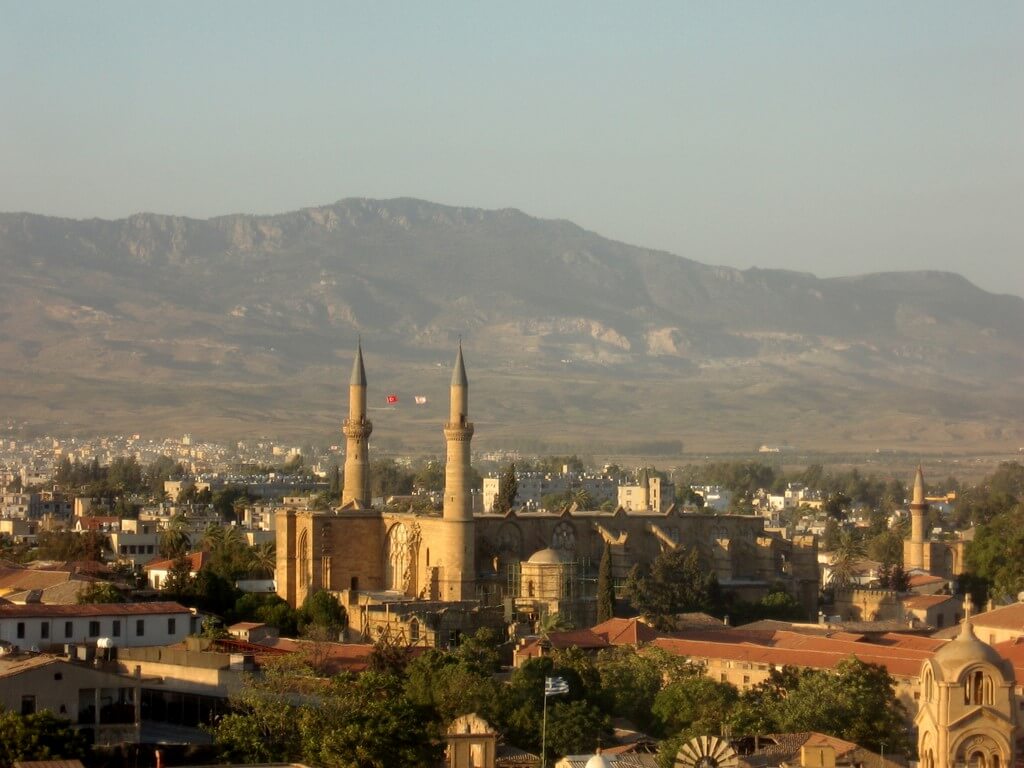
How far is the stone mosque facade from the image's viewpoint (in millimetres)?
56250

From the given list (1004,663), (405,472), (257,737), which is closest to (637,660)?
(257,737)

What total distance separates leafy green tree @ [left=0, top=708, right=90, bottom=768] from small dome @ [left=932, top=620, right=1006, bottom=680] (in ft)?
36.1

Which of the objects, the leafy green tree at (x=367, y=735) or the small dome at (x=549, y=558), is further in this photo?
the small dome at (x=549, y=558)

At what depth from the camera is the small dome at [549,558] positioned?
190 ft

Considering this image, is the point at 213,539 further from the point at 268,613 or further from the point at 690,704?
the point at 690,704

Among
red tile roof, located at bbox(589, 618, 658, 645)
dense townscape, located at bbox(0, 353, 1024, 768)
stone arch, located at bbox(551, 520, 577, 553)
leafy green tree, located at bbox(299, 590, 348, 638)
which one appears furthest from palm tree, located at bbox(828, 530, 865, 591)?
leafy green tree, located at bbox(299, 590, 348, 638)

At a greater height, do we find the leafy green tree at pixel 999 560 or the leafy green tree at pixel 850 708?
the leafy green tree at pixel 999 560

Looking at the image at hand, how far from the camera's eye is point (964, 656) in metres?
24.2

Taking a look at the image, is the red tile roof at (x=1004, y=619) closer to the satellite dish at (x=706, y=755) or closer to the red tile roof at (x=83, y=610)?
the red tile roof at (x=83, y=610)

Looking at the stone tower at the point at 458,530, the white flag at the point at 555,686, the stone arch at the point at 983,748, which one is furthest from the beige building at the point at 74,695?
the stone tower at the point at 458,530

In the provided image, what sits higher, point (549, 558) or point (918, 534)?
point (918, 534)

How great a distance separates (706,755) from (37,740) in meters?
8.49

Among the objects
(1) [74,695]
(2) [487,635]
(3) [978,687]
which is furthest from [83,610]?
(3) [978,687]

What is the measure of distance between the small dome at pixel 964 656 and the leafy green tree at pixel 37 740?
11.0 meters
